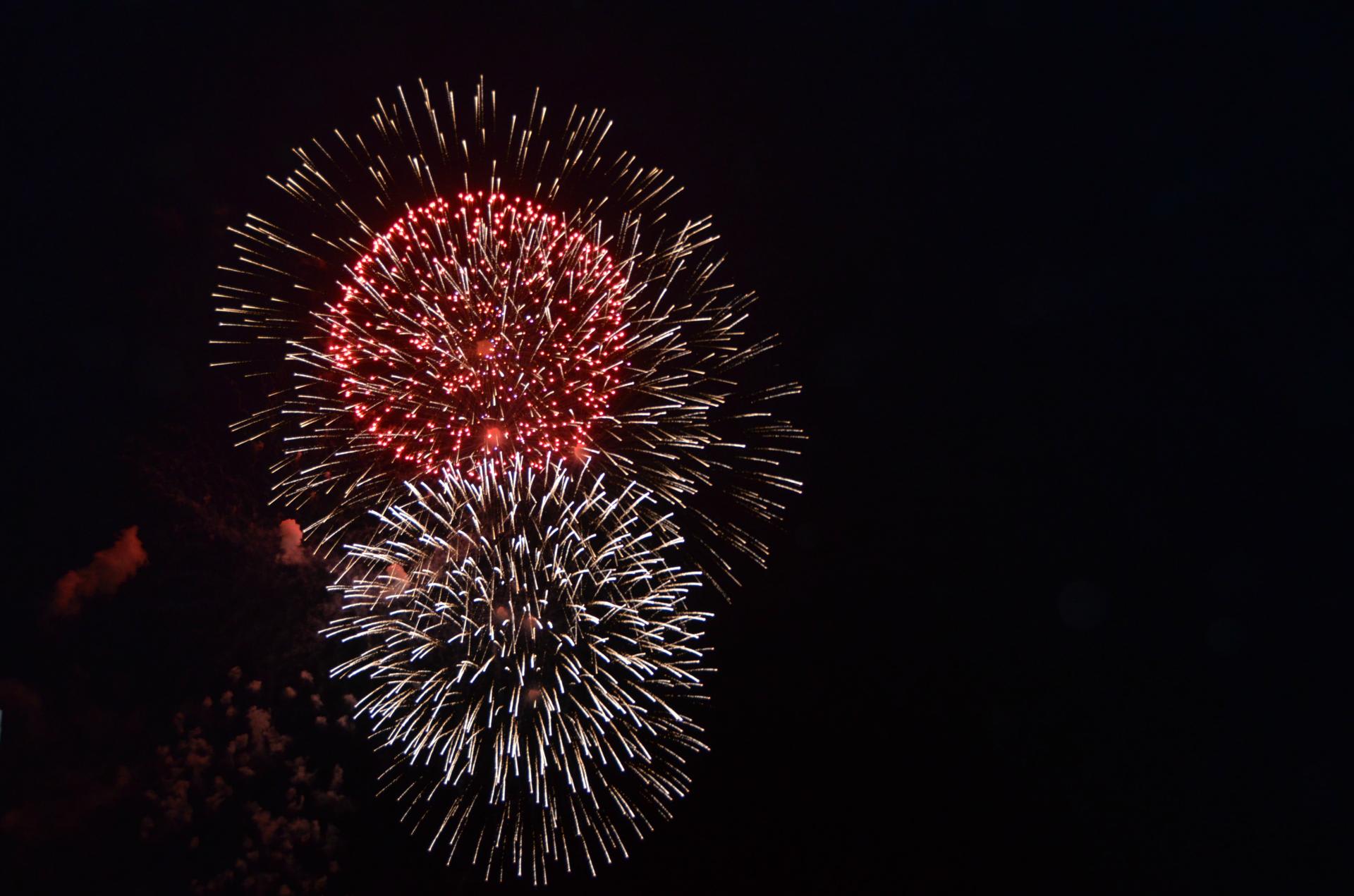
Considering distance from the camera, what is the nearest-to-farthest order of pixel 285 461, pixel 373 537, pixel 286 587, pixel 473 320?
pixel 473 320 → pixel 373 537 → pixel 285 461 → pixel 286 587

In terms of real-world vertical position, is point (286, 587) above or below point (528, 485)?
above

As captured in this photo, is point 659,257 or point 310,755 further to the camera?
point 310,755

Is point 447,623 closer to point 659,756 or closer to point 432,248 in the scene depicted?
point 432,248

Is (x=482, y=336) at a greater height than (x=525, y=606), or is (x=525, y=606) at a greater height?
(x=482, y=336)

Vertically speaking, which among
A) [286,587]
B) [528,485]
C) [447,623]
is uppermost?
[286,587]

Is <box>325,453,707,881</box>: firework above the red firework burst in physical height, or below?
below

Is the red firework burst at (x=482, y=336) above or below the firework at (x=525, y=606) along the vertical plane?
above

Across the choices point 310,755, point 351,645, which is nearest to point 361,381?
point 351,645

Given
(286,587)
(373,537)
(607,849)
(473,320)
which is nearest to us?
(473,320)
